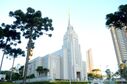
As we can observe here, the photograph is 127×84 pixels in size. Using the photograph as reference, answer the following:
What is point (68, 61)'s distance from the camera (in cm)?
12812

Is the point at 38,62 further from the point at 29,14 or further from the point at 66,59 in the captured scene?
the point at 29,14

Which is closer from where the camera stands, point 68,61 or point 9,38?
point 9,38

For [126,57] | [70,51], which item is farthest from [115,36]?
[70,51]

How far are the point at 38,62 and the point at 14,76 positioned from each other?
1257 inches

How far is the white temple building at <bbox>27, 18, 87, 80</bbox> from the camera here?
123750 millimetres

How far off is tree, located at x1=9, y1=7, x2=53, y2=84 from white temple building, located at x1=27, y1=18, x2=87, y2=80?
9183 centimetres

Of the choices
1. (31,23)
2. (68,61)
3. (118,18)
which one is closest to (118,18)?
(118,18)

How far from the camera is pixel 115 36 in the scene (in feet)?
272

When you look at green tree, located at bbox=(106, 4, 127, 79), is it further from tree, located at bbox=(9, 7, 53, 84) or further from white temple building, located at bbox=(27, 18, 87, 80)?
Answer: white temple building, located at bbox=(27, 18, 87, 80)

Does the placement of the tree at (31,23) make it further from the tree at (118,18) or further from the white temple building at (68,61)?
the white temple building at (68,61)

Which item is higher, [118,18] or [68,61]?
[68,61]

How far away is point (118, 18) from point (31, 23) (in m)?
14.2

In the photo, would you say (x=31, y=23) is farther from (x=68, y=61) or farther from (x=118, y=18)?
(x=68, y=61)

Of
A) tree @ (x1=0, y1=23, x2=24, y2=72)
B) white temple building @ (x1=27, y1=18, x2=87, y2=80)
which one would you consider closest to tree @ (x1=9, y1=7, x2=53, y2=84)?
tree @ (x1=0, y1=23, x2=24, y2=72)
